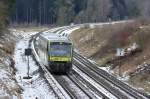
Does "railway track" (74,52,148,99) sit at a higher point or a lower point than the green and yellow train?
lower

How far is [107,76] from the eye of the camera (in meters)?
37.3

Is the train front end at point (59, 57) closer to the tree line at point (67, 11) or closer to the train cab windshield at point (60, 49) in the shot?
the train cab windshield at point (60, 49)

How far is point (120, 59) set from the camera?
4184cm

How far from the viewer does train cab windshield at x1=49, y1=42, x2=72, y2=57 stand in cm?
3816

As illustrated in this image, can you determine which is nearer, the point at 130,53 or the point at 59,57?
the point at 59,57

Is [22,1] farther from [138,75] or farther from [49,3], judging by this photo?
[138,75]

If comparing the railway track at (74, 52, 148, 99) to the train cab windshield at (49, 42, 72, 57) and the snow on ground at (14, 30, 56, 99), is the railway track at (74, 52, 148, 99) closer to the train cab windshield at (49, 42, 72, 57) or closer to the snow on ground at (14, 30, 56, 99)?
the train cab windshield at (49, 42, 72, 57)

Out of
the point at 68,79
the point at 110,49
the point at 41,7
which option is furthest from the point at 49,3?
the point at 68,79

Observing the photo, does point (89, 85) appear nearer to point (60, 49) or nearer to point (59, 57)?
point (59, 57)

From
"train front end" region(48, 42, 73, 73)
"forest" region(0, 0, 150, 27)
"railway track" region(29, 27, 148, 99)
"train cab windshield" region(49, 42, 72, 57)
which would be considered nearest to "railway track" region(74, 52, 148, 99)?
"railway track" region(29, 27, 148, 99)

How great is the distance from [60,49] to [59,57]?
740mm

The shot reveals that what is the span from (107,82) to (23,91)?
7760 millimetres

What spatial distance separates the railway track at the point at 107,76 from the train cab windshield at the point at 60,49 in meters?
3.27

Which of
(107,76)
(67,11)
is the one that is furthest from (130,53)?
(67,11)
